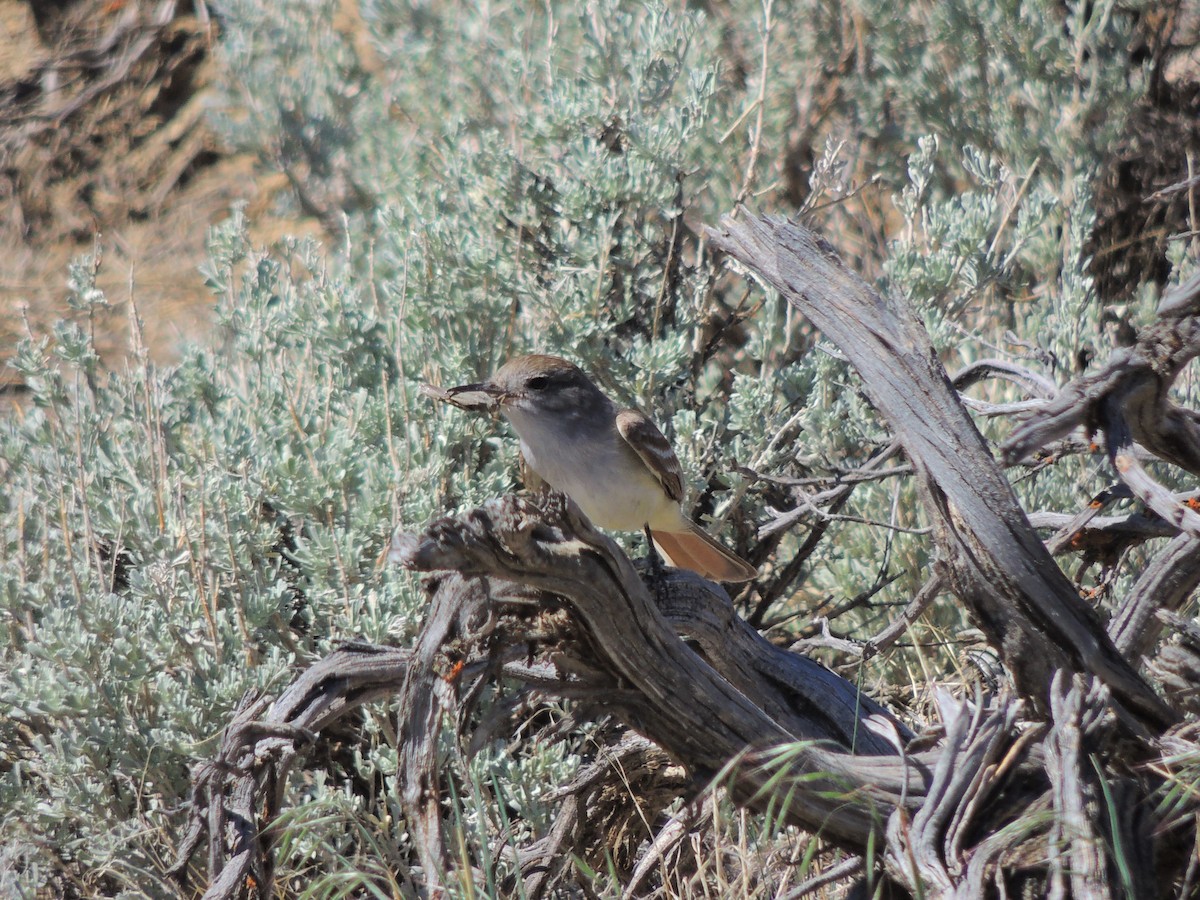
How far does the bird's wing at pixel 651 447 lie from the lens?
419 cm

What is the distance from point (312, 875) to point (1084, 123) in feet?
17.0

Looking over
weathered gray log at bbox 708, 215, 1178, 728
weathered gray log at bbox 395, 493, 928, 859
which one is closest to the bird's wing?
weathered gray log at bbox 395, 493, 928, 859

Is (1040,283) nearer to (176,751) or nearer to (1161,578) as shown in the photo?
(1161,578)

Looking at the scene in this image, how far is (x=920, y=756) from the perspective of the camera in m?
2.76

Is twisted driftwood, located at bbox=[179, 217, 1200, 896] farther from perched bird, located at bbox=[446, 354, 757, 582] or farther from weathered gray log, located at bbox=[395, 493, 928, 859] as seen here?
perched bird, located at bbox=[446, 354, 757, 582]

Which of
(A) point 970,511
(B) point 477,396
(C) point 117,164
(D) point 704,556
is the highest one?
(C) point 117,164

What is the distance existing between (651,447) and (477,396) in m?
0.63

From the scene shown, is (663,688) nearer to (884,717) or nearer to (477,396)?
(884,717)

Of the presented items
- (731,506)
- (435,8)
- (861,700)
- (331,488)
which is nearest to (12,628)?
(331,488)

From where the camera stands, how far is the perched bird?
4051 millimetres

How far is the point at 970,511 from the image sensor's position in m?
2.57

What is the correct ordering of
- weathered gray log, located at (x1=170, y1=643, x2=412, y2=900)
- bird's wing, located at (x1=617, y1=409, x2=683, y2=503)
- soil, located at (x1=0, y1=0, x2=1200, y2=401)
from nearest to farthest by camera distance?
weathered gray log, located at (x1=170, y1=643, x2=412, y2=900)
bird's wing, located at (x1=617, y1=409, x2=683, y2=503)
soil, located at (x1=0, y1=0, x2=1200, y2=401)

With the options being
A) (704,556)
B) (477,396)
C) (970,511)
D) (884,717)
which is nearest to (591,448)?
(477,396)

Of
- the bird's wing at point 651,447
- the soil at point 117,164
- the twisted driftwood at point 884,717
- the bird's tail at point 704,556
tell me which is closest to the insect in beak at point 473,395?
the bird's wing at point 651,447
